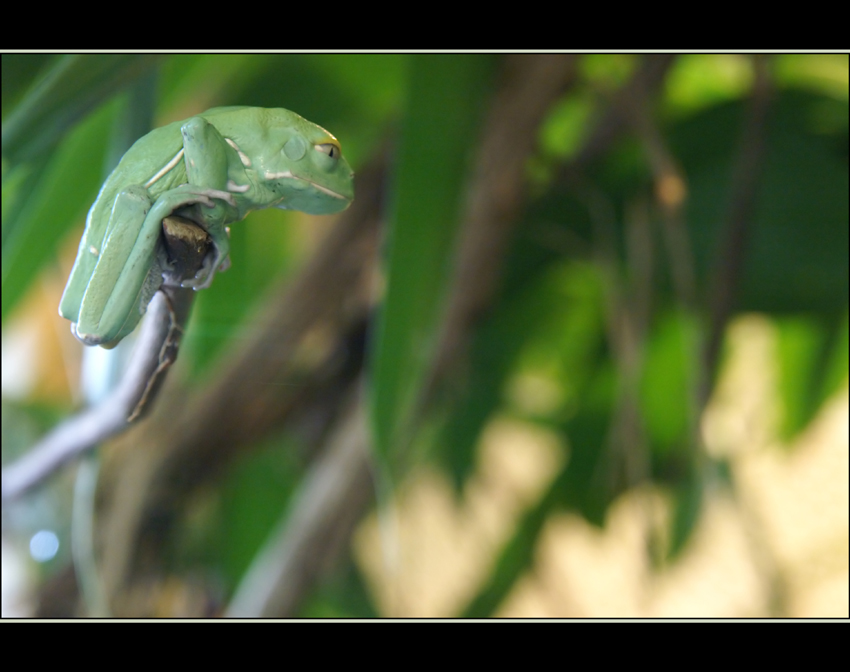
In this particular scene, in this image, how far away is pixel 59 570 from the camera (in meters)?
0.45

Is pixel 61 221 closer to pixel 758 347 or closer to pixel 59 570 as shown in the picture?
pixel 59 570

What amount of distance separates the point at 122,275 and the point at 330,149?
0.06m

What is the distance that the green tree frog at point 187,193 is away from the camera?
0.13 m

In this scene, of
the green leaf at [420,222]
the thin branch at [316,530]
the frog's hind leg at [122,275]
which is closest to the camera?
the frog's hind leg at [122,275]

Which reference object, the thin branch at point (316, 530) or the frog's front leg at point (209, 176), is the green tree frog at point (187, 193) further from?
the thin branch at point (316, 530)

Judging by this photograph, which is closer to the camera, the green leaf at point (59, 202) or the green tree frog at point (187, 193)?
the green tree frog at point (187, 193)

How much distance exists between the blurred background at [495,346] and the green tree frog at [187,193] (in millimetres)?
166

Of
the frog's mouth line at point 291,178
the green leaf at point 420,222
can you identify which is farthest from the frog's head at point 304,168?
the green leaf at point 420,222

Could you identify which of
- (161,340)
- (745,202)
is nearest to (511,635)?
(161,340)

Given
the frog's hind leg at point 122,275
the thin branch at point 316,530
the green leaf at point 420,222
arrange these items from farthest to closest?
the thin branch at point 316,530
the green leaf at point 420,222
the frog's hind leg at point 122,275

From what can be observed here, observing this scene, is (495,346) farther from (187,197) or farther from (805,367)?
(187,197)

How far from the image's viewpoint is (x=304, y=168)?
16cm

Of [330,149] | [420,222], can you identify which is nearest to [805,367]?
[420,222]

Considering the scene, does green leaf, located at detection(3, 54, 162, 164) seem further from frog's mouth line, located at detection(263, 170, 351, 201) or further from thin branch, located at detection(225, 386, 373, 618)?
thin branch, located at detection(225, 386, 373, 618)
